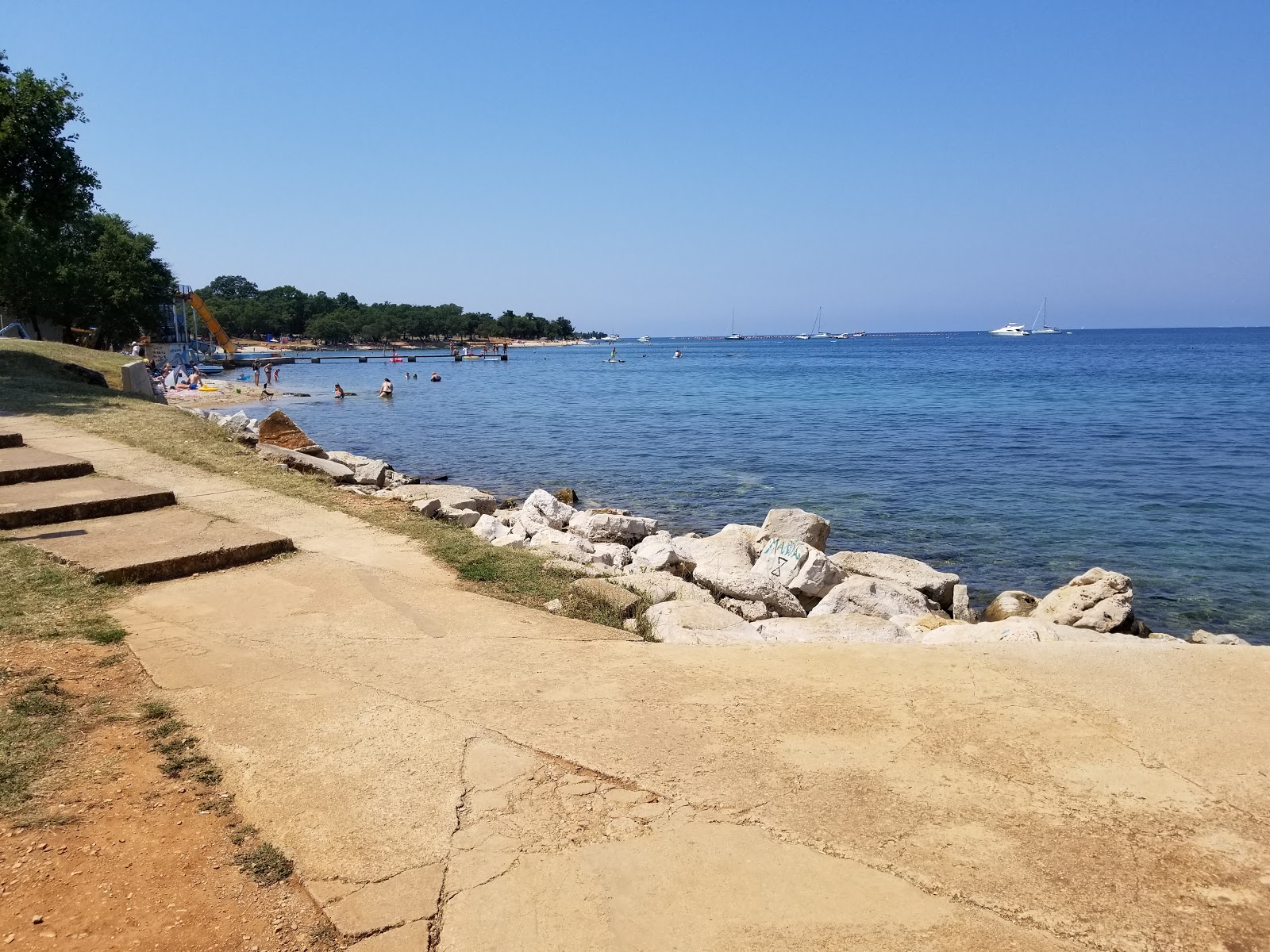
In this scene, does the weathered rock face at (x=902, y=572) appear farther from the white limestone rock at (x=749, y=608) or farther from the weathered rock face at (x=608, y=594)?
the weathered rock face at (x=608, y=594)

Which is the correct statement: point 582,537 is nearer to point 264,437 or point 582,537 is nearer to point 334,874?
point 264,437

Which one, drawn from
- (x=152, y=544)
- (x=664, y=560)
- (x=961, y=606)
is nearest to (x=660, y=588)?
(x=664, y=560)

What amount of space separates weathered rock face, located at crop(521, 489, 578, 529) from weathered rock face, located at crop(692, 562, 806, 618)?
13.8 ft

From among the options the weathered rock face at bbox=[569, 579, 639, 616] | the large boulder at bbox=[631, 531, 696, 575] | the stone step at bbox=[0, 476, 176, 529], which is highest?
→ the stone step at bbox=[0, 476, 176, 529]

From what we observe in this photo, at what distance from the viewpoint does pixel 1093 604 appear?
8.19 meters

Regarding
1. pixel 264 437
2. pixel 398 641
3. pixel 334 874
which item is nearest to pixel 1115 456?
pixel 264 437

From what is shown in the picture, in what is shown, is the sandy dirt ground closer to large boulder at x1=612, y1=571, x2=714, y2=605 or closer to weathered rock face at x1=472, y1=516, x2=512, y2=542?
large boulder at x1=612, y1=571, x2=714, y2=605

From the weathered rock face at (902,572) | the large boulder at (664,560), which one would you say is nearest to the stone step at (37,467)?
the large boulder at (664,560)

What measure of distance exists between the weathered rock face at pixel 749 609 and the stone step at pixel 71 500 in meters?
5.35

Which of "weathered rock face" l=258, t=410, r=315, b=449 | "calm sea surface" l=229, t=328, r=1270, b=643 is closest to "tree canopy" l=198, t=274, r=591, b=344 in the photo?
"calm sea surface" l=229, t=328, r=1270, b=643

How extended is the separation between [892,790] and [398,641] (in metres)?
2.91

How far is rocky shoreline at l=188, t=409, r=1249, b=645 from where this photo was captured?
20.0ft

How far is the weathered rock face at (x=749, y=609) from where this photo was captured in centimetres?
763

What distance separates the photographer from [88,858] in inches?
104
